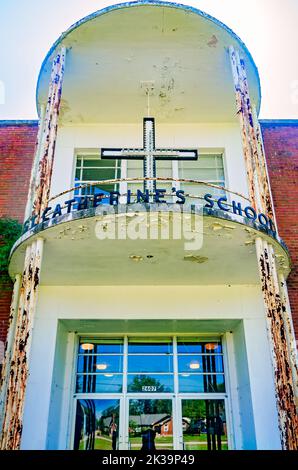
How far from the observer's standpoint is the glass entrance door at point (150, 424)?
30.8ft

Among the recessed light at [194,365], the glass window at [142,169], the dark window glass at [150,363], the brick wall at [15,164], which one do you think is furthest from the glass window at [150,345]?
the glass window at [142,169]

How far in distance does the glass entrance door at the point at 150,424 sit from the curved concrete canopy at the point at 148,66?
735cm

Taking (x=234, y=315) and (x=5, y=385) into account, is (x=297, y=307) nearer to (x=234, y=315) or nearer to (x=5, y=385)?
(x=234, y=315)

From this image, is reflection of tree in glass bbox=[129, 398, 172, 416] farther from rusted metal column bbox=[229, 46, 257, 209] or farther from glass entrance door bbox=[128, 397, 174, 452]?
rusted metal column bbox=[229, 46, 257, 209]

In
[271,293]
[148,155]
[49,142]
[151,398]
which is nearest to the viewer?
[271,293]

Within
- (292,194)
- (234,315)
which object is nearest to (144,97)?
(292,194)

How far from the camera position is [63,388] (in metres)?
9.55

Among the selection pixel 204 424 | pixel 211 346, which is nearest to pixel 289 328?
pixel 211 346

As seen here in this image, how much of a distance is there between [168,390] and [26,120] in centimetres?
831

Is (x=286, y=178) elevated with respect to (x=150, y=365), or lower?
elevated

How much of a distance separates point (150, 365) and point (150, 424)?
4.26ft

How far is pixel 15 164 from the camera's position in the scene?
11.4m

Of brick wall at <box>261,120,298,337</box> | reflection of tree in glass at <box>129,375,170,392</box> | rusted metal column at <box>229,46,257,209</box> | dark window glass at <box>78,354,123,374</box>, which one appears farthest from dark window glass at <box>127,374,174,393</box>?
rusted metal column at <box>229,46,257,209</box>

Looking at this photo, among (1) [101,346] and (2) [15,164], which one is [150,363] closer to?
(1) [101,346]
